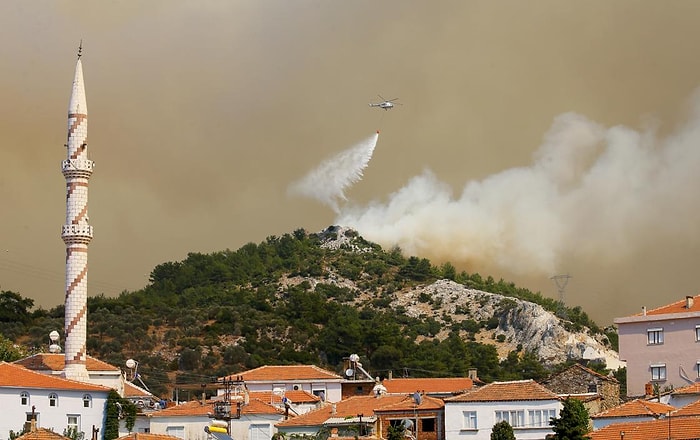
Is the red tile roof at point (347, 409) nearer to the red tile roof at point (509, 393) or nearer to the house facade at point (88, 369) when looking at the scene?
the red tile roof at point (509, 393)

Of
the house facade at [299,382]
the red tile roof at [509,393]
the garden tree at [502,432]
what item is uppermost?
Result: the house facade at [299,382]

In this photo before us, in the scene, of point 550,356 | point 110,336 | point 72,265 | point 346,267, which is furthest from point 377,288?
point 72,265

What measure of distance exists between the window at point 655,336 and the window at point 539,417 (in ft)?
59.7

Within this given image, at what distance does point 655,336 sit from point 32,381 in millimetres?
34067

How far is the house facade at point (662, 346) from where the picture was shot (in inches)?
3319

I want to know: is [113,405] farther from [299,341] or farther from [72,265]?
[299,341]

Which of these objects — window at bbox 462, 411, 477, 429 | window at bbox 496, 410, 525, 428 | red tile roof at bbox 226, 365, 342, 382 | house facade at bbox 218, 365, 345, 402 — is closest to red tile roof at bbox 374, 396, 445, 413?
window at bbox 462, 411, 477, 429

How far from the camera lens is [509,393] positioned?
2795 inches

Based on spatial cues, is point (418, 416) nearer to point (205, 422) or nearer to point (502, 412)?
point (502, 412)

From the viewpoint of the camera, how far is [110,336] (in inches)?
4774

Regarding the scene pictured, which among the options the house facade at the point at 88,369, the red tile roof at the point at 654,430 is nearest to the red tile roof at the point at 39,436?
the red tile roof at the point at 654,430

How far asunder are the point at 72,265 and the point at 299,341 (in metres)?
39.6

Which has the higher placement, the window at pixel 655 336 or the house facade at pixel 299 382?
the window at pixel 655 336

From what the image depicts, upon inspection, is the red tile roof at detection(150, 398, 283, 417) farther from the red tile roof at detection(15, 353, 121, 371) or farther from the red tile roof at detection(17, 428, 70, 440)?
the red tile roof at detection(17, 428, 70, 440)
